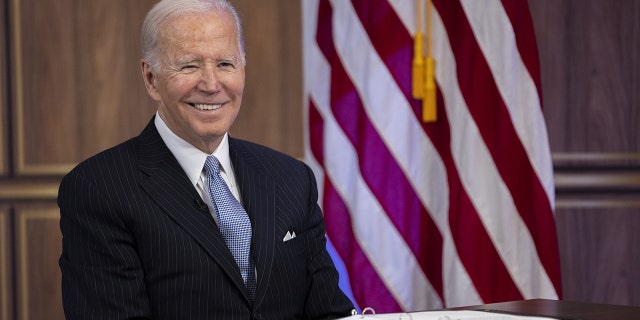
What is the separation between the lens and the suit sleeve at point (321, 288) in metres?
2.00

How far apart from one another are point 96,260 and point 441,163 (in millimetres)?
1819

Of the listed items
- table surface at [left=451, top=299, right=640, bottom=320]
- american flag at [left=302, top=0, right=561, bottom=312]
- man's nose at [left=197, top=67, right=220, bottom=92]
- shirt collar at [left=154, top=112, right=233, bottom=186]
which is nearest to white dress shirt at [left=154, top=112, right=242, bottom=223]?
shirt collar at [left=154, top=112, right=233, bottom=186]

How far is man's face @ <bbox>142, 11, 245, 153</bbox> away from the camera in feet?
6.01

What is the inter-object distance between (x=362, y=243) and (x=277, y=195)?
126cm

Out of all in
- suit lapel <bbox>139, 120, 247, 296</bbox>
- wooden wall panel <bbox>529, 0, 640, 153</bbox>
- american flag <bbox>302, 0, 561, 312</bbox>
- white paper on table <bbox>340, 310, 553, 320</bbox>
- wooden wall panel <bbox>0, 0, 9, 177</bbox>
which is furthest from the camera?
wooden wall panel <bbox>529, 0, 640, 153</bbox>

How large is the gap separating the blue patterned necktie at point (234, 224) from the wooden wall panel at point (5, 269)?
80.6 inches

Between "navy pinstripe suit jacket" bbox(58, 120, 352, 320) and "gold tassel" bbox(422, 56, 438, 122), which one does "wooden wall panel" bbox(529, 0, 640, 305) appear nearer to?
"gold tassel" bbox(422, 56, 438, 122)

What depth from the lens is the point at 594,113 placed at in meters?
3.75

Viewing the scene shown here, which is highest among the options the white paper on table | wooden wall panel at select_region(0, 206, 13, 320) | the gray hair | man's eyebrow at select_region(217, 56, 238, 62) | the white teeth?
the gray hair

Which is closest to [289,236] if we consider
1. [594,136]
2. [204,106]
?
[204,106]

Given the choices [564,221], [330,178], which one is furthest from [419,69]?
[564,221]

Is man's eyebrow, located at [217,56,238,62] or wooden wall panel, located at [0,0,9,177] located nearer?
man's eyebrow, located at [217,56,238,62]

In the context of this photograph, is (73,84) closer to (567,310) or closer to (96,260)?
(96,260)

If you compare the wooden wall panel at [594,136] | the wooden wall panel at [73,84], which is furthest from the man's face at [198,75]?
the wooden wall panel at [594,136]
